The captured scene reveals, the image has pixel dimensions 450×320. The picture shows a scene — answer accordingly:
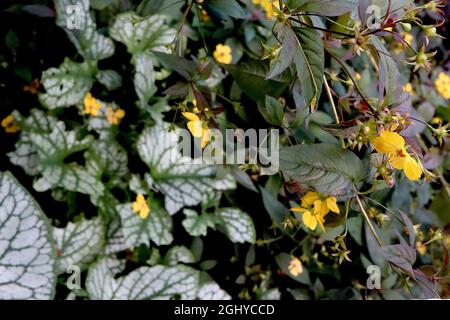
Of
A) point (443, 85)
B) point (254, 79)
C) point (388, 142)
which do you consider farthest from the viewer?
point (443, 85)

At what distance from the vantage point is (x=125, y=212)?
1.12m

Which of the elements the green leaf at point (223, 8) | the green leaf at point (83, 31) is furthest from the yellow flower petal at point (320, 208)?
the green leaf at point (83, 31)

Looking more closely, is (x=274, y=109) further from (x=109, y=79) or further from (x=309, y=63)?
(x=109, y=79)

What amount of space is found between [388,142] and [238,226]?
1.94ft

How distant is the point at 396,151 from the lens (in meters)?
0.59

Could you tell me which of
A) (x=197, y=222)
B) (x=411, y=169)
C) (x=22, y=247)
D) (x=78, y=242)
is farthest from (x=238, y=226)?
(x=411, y=169)

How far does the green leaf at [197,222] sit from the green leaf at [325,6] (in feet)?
2.01

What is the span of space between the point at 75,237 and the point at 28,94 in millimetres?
400

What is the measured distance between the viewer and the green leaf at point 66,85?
1134 millimetres

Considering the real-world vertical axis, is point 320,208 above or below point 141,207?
below

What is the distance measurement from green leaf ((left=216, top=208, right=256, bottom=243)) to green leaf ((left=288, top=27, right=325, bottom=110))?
0.56 m

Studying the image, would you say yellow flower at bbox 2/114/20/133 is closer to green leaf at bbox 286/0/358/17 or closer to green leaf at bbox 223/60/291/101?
green leaf at bbox 223/60/291/101

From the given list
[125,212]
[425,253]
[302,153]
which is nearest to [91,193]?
[125,212]

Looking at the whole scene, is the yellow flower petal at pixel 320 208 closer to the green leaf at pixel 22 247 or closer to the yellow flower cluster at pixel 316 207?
the yellow flower cluster at pixel 316 207
